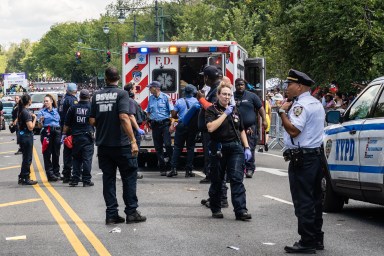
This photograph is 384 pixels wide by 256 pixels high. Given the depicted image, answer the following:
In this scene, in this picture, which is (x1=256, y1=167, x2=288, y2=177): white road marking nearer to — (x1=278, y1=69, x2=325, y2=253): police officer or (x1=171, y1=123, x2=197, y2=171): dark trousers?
(x1=171, y1=123, x2=197, y2=171): dark trousers

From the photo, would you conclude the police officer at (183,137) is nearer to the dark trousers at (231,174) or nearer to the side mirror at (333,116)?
the dark trousers at (231,174)

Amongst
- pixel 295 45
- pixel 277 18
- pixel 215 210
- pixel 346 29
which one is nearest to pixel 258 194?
pixel 215 210

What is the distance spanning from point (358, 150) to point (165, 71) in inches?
351

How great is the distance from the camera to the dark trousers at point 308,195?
8.20 meters

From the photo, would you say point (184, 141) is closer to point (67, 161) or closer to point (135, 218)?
point (67, 161)

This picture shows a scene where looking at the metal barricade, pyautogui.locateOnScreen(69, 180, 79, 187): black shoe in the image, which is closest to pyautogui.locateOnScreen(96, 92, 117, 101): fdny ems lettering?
pyautogui.locateOnScreen(69, 180, 79, 187): black shoe

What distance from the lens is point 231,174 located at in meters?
10.6

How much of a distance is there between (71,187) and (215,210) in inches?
197

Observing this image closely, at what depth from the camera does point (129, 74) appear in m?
18.1

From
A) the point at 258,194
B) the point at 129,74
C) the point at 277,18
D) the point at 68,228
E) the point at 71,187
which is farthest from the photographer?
the point at 277,18

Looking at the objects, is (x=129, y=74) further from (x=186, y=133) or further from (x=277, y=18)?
(x=277, y=18)

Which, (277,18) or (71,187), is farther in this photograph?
(277,18)

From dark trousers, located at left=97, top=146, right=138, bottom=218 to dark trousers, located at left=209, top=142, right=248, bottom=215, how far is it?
3.48 ft

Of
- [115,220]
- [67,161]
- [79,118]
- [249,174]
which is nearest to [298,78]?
[115,220]
